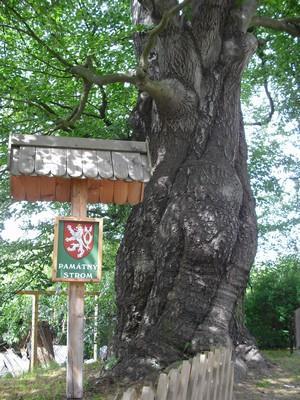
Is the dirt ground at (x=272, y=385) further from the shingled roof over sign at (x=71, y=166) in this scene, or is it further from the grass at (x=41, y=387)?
the shingled roof over sign at (x=71, y=166)

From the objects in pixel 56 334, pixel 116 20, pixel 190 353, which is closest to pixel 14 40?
pixel 116 20

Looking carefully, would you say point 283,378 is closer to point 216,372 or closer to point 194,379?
point 216,372

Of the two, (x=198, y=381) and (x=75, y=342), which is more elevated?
(x=75, y=342)

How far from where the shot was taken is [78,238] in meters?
4.12

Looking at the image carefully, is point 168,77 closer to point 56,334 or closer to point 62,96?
point 62,96

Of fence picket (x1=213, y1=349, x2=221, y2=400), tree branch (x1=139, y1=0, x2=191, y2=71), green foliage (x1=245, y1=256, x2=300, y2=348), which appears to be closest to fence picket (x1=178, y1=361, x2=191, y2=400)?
A: fence picket (x1=213, y1=349, x2=221, y2=400)

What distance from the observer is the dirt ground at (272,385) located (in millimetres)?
5784

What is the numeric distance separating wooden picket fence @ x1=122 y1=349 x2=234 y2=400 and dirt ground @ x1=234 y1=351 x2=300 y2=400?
2.74ft

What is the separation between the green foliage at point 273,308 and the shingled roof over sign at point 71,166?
28.5ft

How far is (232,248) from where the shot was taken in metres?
6.36

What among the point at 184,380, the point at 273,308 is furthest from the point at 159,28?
the point at 273,308

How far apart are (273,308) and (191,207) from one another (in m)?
7.18

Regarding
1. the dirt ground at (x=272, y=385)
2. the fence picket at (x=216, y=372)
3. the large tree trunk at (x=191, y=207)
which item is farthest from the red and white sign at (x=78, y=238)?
the dirt ground at (x=272, y=385)

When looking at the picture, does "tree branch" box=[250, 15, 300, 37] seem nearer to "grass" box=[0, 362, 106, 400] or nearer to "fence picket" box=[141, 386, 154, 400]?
"grass" box=[0, 362, 106, 400]
